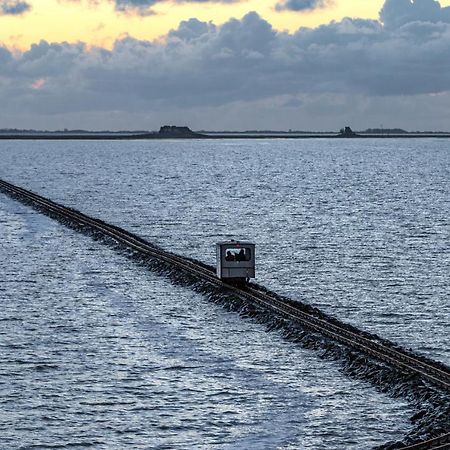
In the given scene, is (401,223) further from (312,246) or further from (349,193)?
(349,193)

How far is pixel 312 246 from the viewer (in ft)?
287

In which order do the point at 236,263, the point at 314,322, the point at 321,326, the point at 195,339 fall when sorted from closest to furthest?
the point at 195,339
the point at 321,326
the point at 314,322
the point at 236,263

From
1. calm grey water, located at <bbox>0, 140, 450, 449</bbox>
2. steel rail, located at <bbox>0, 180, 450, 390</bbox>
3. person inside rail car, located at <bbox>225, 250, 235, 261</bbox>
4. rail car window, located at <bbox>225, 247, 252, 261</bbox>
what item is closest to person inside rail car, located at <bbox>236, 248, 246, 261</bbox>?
rail car window, located at <bbox>225, 247, 252, 261</bbox>

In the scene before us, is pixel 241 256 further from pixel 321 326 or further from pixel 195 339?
pixel 195 339

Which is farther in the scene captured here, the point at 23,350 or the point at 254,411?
the point at 23,350

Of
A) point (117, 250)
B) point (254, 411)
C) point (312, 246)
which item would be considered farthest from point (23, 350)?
point (312, 246)

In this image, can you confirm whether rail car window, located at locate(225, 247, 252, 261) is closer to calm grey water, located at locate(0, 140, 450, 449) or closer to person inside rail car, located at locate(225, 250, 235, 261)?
person inside rail car, located at locate(225, 250, 235, 261)

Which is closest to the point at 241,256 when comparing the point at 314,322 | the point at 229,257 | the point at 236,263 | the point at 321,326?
the point at 236,263

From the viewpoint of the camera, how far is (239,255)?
5928 centimetres

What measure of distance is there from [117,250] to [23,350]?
1483 inches

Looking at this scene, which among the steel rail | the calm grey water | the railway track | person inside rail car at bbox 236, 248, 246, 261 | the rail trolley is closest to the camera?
the calm grey water

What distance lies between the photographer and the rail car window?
58.5 metres

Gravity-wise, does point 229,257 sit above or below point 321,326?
above

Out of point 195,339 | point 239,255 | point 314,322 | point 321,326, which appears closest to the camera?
point 195,339
